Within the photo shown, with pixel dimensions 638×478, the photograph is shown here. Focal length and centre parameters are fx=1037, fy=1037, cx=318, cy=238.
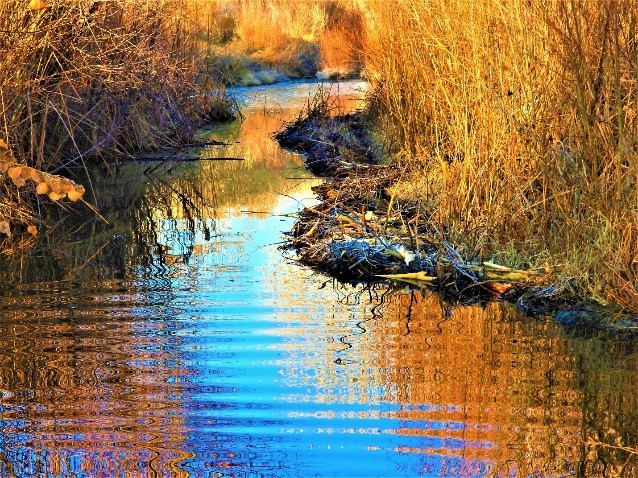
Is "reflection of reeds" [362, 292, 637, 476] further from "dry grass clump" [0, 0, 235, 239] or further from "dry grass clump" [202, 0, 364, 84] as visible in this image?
"dry grass clump" [202, 0, 364, 84]

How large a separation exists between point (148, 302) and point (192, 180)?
6.34 metres

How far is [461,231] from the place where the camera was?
7316 millimetres

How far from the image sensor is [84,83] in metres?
10.9

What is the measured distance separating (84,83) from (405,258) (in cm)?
512

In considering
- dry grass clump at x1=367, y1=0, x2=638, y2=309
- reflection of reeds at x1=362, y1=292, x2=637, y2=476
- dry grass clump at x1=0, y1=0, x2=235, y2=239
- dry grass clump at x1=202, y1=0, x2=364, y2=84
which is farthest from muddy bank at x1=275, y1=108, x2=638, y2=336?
dry grass clump at x1=202, y1=0, x2=364, y2=84

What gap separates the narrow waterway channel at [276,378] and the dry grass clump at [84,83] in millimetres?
1726

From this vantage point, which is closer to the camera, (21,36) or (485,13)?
(485,13)

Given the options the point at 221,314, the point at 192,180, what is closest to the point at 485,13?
the point at 221,314

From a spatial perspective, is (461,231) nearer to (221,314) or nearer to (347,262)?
(347,262)

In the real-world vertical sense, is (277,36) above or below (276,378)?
above

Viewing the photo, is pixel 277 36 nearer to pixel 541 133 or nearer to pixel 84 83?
pixel 84 83

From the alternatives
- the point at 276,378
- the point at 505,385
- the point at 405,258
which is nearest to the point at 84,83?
the point at 405,258

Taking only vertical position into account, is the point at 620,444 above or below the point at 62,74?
below

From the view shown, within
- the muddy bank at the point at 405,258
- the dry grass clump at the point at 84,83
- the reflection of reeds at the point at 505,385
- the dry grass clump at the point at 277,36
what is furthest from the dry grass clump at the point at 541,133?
the dry grass clump at the point at 277,36
